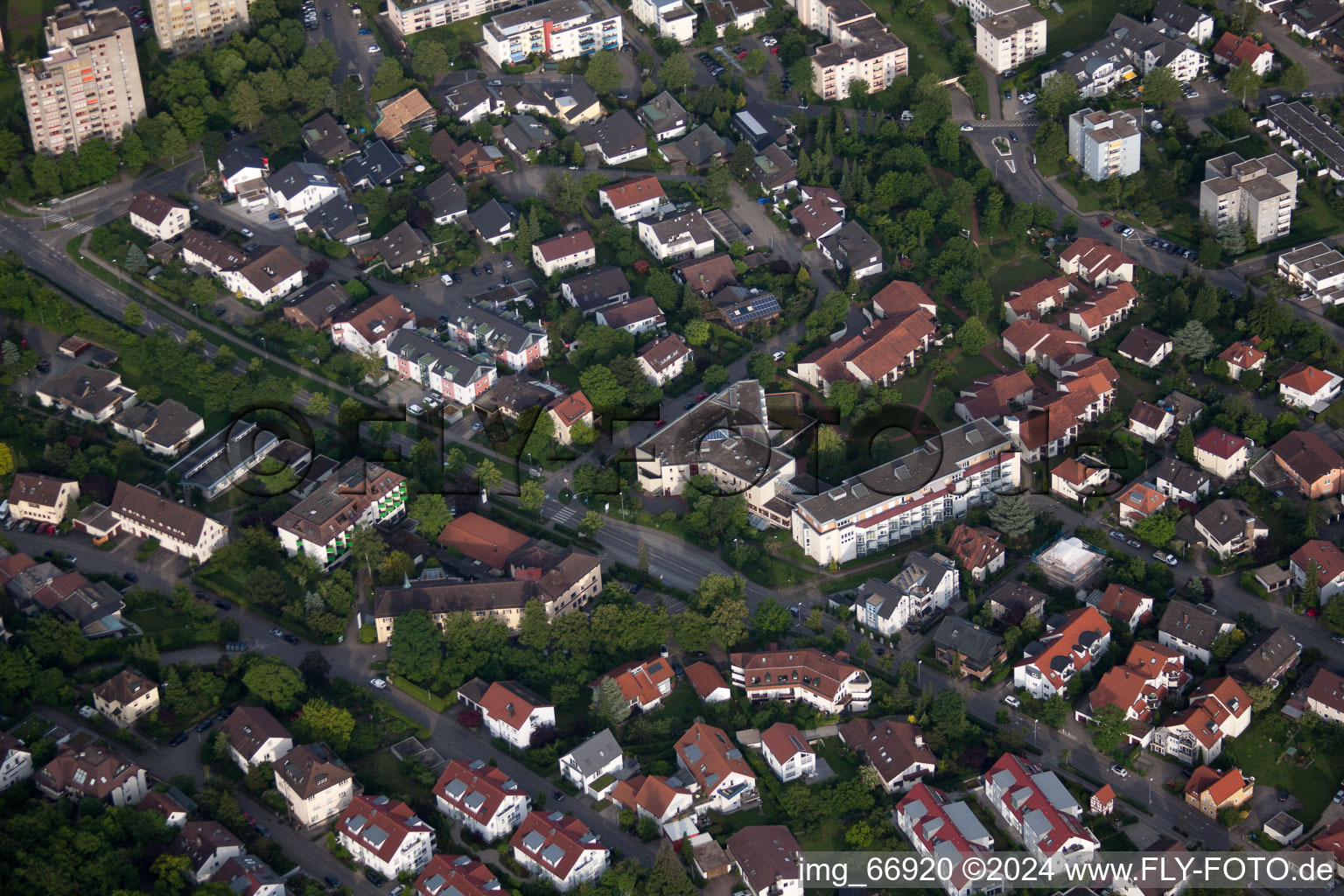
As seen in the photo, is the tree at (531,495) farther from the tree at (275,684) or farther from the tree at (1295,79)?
the tree at (1295,79)

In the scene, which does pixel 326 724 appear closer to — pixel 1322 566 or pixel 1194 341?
pixel 1322 566

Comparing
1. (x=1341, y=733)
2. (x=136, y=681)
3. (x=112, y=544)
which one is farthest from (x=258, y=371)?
(x=1341, y=733)

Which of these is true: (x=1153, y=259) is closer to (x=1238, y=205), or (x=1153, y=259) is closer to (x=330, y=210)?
(x=1238, y=205)

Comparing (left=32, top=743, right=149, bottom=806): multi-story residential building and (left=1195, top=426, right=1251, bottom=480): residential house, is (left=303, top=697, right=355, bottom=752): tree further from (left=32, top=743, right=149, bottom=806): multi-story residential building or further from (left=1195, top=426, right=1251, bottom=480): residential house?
(left=1195, top=426, right=1251, bottom=480): residential house

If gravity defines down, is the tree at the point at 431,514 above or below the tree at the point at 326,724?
above

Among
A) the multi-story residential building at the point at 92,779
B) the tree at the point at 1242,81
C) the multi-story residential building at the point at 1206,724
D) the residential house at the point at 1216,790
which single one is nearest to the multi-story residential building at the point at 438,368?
the multi-story residential building at the point at 92,779
